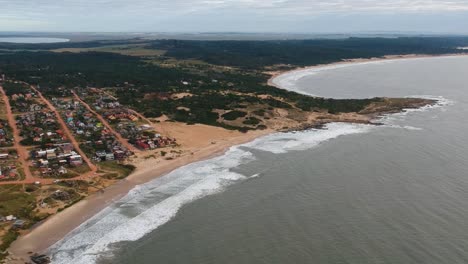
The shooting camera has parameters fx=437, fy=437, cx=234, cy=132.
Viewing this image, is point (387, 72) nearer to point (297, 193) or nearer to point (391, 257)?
point (297, 193)

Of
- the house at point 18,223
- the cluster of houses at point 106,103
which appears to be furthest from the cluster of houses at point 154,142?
the cluster of houses at point 106,103

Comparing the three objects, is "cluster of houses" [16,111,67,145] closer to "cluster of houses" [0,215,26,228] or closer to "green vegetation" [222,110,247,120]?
"cluster of houses" [0,215,26,228]

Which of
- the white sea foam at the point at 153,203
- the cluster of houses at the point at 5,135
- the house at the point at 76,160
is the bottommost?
the white sea foam at the point at 153,203

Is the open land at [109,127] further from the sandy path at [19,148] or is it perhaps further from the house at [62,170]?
the house at [62,170]

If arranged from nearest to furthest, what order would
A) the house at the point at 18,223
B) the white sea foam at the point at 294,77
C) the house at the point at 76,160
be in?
1. the house at the point at 18,223
2. the house at the point at 76,160
3. the white sea foam at the point at 294,77

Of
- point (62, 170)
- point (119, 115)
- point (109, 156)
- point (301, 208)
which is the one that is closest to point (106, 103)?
point (119, 115)

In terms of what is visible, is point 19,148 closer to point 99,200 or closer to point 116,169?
point 116,169
